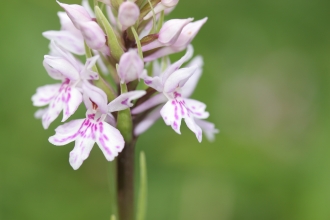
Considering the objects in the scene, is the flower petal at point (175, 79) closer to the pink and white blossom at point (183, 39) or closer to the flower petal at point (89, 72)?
the pink and white blossom at point (183, 39)

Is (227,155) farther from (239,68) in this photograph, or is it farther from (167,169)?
(239,68)

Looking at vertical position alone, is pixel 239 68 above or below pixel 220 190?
above

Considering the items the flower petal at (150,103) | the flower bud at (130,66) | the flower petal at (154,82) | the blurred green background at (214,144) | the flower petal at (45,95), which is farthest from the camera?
the blurred green background at (214,144)

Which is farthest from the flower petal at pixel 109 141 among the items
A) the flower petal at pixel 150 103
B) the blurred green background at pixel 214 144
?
the blurred green background at pixel 214 144

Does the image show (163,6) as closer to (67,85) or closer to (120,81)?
(120,81)

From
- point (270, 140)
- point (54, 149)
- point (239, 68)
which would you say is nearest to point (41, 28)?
point (54, 149)

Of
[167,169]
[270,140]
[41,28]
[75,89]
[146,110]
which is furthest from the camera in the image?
[41,28]
